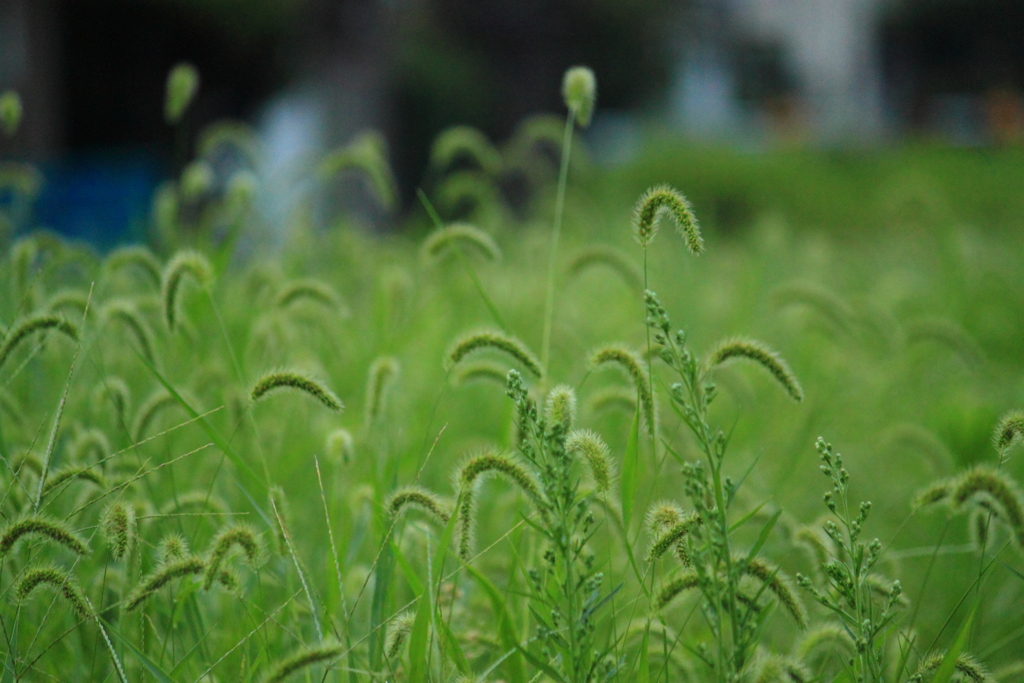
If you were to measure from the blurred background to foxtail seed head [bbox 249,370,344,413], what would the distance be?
214 cm

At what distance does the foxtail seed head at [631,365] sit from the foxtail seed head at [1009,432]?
539 millimetres

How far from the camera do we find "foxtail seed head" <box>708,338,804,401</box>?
57.1 inches


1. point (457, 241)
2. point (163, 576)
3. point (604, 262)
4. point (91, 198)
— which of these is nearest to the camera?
point (163, 576)

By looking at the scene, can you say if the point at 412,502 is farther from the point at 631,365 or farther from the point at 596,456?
the point at 631,365

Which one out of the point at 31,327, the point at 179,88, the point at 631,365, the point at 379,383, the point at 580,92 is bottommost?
the point at 379,383

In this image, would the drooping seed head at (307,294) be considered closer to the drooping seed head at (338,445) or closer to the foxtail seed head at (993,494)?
the drooping seed head at (338,445)

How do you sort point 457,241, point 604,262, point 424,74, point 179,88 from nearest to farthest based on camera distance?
point 457,241, point 604,262, point 179,88, point 424,74

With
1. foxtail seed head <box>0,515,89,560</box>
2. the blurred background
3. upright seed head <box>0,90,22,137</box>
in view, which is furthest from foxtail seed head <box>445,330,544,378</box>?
the blurred background

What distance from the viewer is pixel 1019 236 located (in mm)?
7930

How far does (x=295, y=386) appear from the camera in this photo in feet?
4.78

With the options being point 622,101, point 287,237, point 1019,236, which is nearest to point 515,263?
point 287,237

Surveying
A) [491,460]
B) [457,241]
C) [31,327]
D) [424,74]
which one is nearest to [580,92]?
[457,241]

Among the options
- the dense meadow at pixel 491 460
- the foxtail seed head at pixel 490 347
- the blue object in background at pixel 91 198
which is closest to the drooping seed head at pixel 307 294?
the dense meadow at pixel 491 460

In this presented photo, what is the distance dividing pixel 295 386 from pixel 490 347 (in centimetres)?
36
